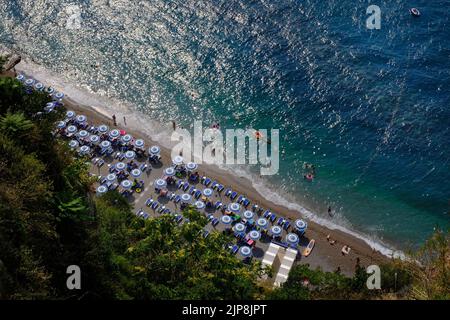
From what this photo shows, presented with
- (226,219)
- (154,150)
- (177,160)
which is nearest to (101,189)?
(154,150)

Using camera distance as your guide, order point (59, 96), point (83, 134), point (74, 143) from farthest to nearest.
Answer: point (59, 96) → point (83, 134) → point (74, 143)

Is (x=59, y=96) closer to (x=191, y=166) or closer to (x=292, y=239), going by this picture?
(x=191, y=166)

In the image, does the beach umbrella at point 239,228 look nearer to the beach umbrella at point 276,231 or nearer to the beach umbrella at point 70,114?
the beach umbrella at point 276,231

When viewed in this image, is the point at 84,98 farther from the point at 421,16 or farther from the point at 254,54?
the point at 421,16

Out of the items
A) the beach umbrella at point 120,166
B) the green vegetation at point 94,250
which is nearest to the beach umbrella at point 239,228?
the green vegetation at point 94,250

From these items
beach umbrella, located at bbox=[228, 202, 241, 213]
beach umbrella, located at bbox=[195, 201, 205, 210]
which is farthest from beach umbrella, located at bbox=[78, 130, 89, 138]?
beach umbrella, located at bbox=[228, 202, 241, 213]

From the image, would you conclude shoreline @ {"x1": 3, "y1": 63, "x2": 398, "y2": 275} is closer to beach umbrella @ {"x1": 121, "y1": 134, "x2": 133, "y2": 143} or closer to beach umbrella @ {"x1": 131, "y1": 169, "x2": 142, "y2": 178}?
beach umbrella @ {"x1": 121, "y1": 134, "x2": 133, "y2": 143}

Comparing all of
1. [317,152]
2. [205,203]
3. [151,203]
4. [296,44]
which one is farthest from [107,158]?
[296,44]

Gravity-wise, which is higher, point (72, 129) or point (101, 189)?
point (72, 129)

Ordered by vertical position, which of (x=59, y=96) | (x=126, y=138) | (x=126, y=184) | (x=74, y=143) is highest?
(x=59, y=96)
